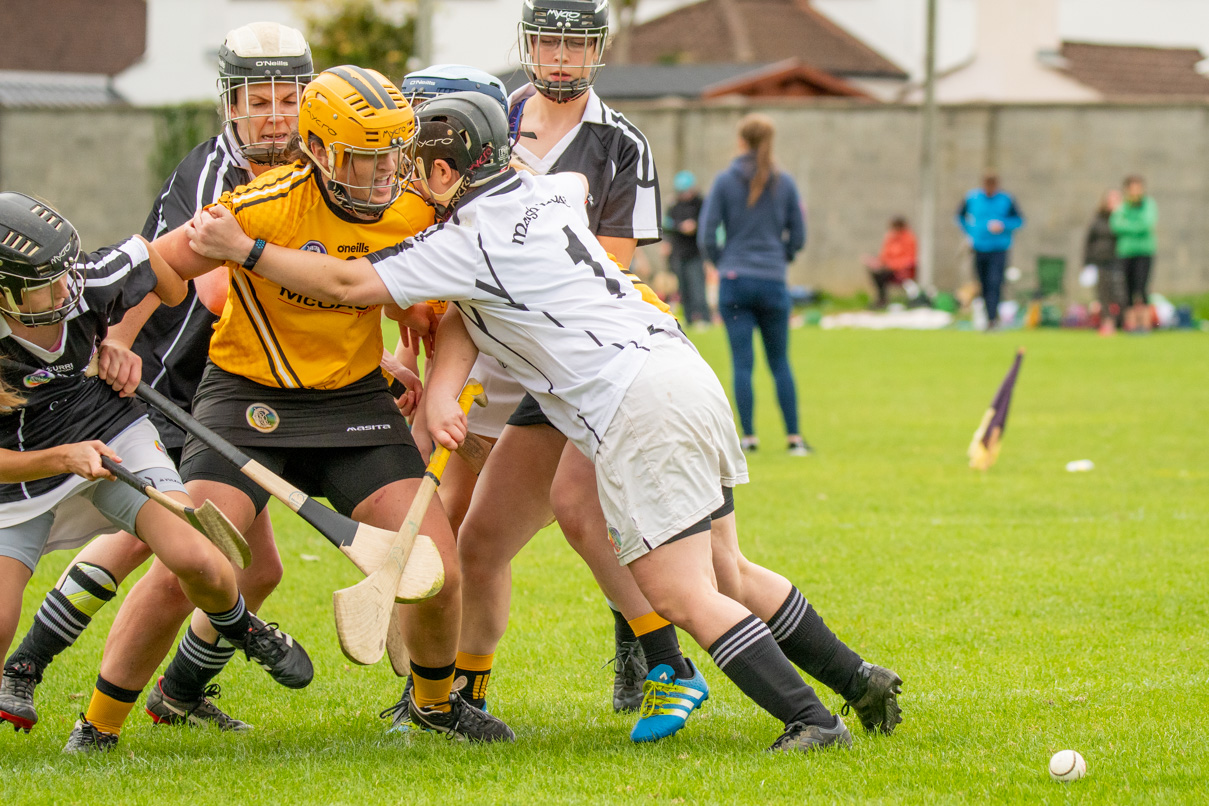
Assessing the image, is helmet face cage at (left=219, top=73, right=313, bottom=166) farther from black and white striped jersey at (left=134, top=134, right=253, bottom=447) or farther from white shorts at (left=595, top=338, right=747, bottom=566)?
white shorts at (left=595, top=338, right=747, bottom=566)

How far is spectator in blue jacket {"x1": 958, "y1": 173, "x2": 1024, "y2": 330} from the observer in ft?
61.7

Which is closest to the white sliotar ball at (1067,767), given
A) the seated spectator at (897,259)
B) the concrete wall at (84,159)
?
the seated spectator at (897,259)

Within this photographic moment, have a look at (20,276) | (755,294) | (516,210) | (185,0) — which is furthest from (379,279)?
(185,0)

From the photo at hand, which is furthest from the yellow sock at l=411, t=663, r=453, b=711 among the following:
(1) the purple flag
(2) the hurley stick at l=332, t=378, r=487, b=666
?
(1) the purple flag

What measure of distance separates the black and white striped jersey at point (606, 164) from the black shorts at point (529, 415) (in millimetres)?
679

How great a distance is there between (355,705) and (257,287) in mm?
1495

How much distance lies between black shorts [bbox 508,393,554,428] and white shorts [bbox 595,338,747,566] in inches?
21.7

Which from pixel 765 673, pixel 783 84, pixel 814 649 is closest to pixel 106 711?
pixel 765 673

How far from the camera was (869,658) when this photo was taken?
16.1ft

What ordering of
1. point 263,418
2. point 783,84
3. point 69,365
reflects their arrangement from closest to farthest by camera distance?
A: point 69,365 → point 263,418 → point 783,84

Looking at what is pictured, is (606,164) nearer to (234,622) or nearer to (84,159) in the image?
(234,622)

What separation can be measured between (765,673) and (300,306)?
5.39 feet

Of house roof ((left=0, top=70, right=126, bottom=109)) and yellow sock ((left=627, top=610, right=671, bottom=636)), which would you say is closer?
yellow sock ((left=627, top=610, right=671, bottom=636))

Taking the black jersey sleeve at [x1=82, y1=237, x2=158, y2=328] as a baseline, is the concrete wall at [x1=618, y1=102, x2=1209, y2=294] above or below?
below
